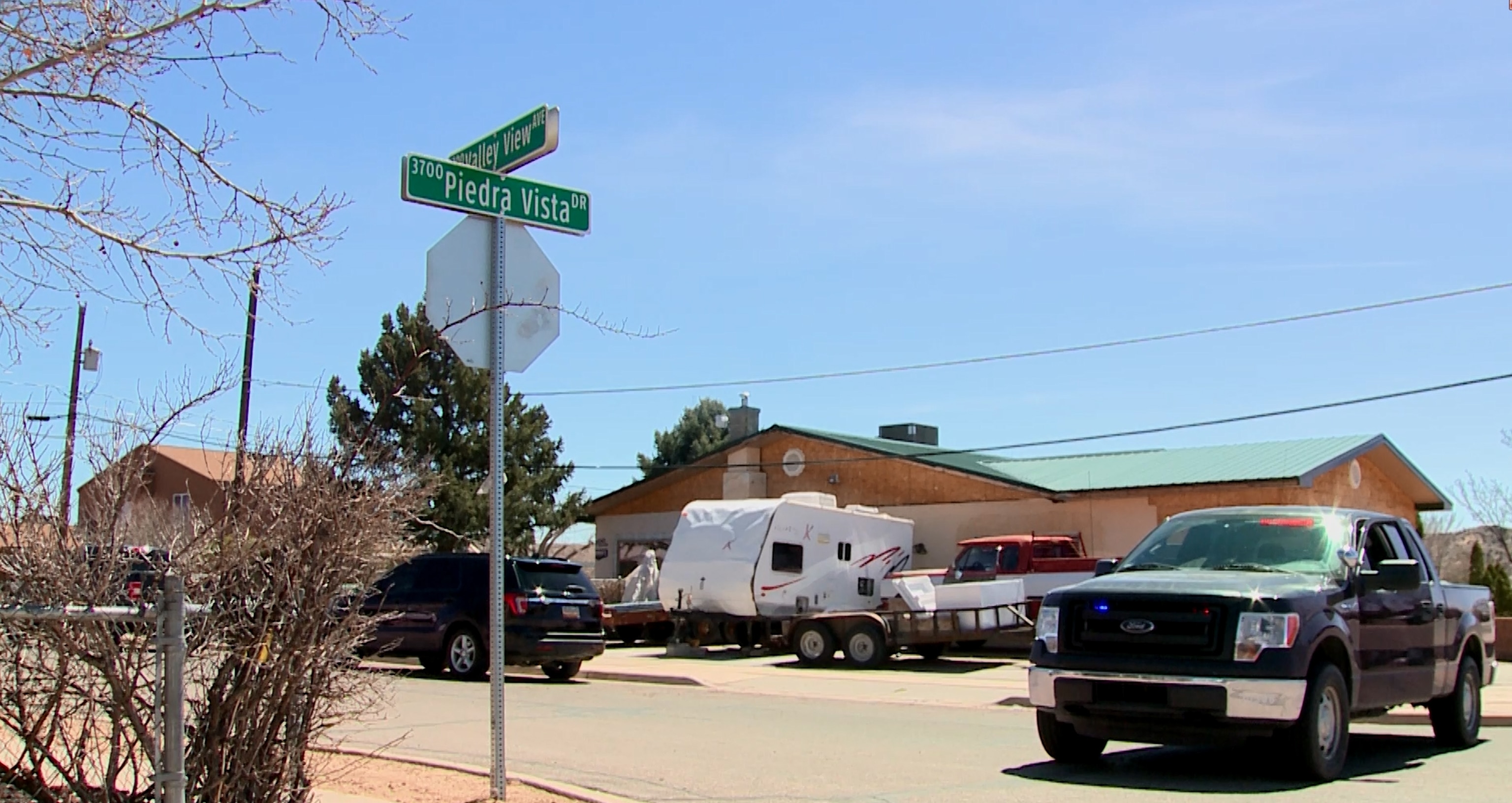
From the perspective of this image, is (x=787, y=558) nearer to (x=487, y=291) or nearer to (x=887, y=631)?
(x=887, y=631)

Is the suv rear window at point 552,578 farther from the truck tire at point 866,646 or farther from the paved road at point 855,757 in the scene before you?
the truck tire at point 866,646

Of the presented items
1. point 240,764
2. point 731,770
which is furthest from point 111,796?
point 731,770

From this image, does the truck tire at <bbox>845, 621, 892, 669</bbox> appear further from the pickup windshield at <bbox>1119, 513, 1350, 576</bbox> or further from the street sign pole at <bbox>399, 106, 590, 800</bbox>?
the street sign pole at <bbox>399, 106, 590, 800</bbox>

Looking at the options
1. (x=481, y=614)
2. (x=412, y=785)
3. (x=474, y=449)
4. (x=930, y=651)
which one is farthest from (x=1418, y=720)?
(x=474, y=449)

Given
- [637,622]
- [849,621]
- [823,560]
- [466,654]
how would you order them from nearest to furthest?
[466,654]
[849,621]
[823,560]
[637,622]

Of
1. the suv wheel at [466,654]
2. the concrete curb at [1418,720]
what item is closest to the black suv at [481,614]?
the suv wheel at [466,654]

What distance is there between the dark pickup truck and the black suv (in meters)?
9.86

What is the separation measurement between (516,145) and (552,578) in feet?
39.7

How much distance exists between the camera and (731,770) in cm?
1015

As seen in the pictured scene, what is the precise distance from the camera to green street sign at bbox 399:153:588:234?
761 centimetres

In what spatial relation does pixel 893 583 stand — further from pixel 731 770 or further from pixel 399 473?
pixel 399 473

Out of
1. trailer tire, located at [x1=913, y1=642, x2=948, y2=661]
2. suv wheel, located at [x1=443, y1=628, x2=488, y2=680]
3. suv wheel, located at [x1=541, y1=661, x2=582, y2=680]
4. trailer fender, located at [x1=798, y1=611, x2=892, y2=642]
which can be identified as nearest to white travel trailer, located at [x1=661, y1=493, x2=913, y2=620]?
trailer fender, located at [x1=798, y1=611, x2=892, y2=642]

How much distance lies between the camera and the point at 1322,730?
9094 millimetres

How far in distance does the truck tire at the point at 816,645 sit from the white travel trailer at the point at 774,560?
1.10 metres
